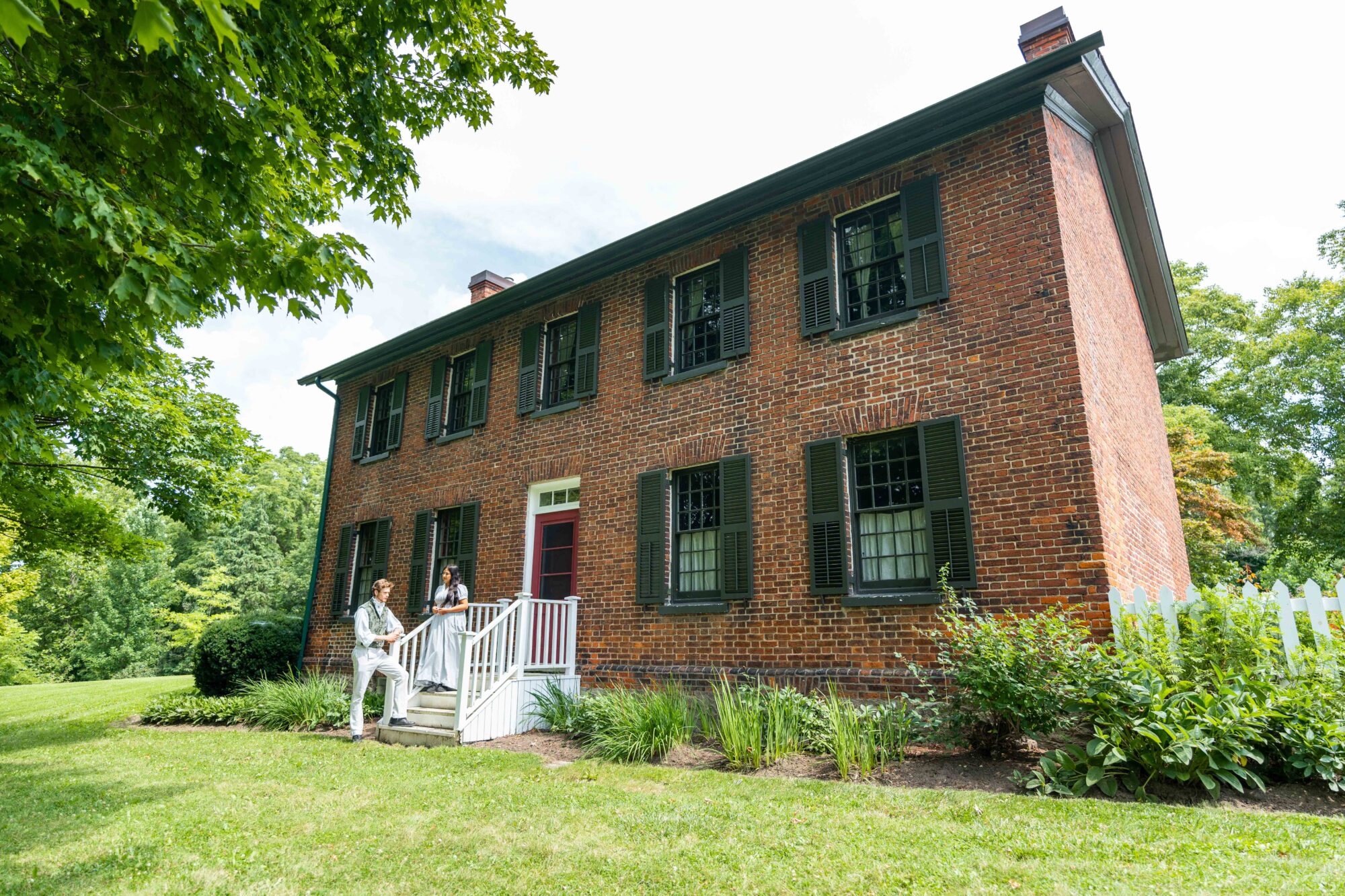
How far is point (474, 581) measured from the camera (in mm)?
12469

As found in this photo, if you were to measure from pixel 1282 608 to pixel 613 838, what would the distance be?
5439 mm

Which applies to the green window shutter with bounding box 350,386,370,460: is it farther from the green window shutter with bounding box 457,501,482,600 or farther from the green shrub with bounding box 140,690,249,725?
the green shrub with bounding box 140,690,249,725

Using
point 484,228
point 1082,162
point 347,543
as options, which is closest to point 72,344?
point 1082,162

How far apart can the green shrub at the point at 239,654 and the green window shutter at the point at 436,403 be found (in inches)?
191

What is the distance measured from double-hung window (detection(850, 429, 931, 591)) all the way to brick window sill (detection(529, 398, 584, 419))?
4.66 meters

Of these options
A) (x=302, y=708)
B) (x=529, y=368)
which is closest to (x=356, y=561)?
(x=302, y=708)

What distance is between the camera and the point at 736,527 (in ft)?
31.1

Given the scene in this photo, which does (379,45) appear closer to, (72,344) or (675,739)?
(72,344)

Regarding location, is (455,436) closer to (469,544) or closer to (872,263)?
(469,544)

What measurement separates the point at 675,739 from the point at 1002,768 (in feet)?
10.1

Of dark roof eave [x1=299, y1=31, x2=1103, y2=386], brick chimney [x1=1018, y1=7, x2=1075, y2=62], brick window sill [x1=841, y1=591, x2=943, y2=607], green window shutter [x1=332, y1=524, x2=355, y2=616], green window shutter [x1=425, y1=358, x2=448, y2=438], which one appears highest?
brick chimney [x1=1018, y1=7, x2=1075, y2=62]

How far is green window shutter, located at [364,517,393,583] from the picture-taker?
47.2ft

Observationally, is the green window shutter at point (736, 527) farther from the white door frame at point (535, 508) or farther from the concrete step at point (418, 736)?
the concrete step at point (418, 736)

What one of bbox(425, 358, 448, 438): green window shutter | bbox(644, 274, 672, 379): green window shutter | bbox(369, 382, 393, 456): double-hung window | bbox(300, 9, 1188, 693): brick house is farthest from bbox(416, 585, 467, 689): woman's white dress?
bbox(369, 382, 393, 456): double-hung window
